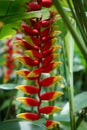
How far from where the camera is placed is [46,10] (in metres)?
0.63

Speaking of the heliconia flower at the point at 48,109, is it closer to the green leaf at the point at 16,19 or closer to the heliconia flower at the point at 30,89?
the heliconia flower at the point at 30,89

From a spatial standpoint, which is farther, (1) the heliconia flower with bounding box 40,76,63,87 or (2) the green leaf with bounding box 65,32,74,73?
(2) the green leaf with bounding box 65,32,74,73

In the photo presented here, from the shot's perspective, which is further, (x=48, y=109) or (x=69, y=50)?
(x=69, y=50)

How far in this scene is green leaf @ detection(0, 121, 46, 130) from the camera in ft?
1.96

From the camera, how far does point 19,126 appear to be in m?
0.61

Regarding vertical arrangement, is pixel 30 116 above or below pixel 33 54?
below

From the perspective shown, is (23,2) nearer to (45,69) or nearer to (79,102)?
(45,69)

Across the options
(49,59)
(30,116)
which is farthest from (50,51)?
(30,116)

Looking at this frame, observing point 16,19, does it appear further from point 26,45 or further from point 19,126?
point 19,126

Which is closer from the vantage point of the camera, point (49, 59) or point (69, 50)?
point (49, 59)

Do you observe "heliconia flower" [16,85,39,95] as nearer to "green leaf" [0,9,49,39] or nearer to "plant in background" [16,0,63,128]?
"plant in background" [16,0,63,128]

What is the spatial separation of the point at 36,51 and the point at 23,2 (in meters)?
0.10

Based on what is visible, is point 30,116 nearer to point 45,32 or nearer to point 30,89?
point 30,89

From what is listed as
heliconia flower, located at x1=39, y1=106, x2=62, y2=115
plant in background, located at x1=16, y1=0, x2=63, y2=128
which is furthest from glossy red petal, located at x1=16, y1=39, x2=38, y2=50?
heliconia flower, located at x1=39, y1=106, x2=62, y2=115
